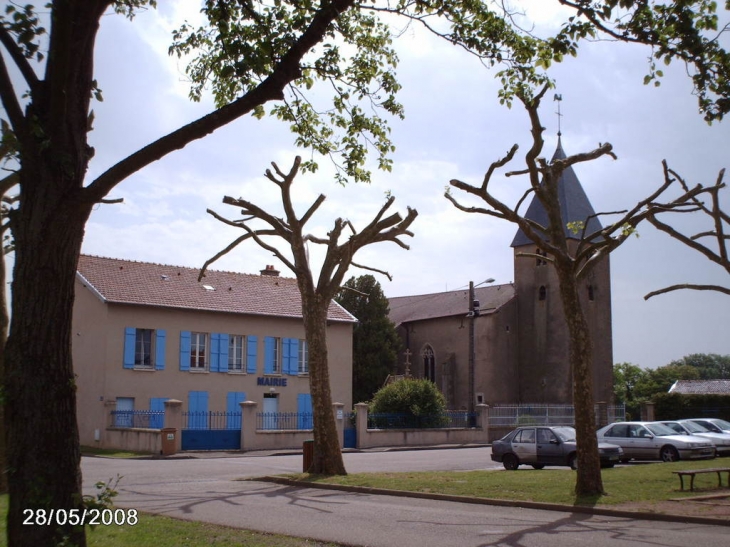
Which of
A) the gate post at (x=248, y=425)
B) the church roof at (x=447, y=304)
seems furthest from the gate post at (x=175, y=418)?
the church roof at (x=447, y=304)

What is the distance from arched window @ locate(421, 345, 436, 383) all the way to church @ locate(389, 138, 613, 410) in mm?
231

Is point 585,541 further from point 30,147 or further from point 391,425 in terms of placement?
point 391,425

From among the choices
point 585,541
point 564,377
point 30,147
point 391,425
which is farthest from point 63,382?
point 564,377

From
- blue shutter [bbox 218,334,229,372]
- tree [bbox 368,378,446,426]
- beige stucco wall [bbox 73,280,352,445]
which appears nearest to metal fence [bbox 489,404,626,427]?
tree [bbox 368,378,446,426]

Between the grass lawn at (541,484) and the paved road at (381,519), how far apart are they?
84cm

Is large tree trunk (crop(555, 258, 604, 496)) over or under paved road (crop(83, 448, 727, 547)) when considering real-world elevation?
over

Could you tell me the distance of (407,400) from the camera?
3784 centimetres

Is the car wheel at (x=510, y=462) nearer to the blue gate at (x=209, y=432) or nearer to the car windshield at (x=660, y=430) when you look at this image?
the car windshield at (x=660, y=430)

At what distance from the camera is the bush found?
37812 mm

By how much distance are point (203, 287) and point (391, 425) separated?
451 inches

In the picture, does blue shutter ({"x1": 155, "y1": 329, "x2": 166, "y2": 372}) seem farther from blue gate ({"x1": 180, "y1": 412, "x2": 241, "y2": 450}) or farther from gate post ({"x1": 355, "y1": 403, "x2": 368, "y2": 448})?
gate post ({"x1": 355, "y1": 403, "x2": 368, "y2": 448})

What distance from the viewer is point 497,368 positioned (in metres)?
54.9

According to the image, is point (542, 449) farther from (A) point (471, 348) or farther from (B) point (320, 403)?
(A) point (471, 348)

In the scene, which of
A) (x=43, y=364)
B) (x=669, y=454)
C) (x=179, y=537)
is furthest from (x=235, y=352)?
(x=43, y=364)
